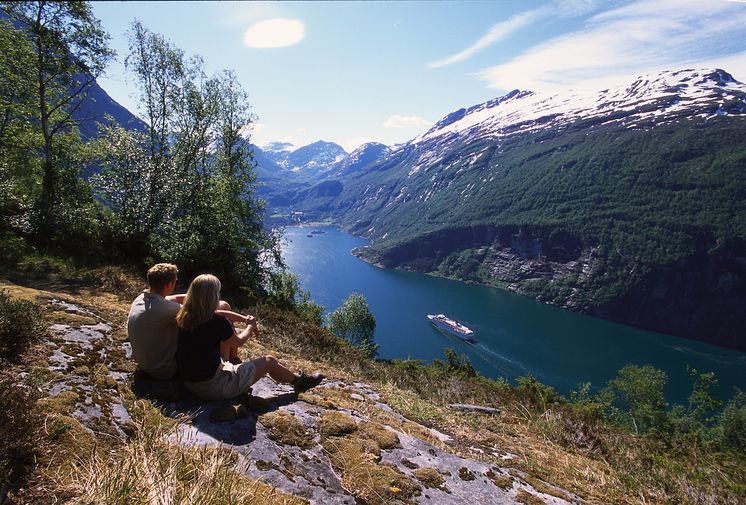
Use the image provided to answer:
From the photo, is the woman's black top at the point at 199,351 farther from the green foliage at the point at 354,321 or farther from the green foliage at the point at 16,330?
the green foliage at the point at 354,321

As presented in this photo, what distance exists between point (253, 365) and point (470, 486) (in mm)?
3581

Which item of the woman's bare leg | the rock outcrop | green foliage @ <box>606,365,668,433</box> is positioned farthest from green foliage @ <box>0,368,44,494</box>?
green foliage @ <box>606,365,668,433</box>

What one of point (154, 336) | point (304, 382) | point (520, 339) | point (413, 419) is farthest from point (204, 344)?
point (520, 339)

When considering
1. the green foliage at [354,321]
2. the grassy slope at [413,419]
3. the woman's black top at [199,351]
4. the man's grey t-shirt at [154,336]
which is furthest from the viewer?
the green foliage at [354,321]

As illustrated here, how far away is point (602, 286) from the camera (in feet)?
611

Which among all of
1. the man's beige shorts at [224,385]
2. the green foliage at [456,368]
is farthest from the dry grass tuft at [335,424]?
the green foliage at [456,368]

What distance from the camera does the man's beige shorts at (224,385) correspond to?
Result: 5.30m

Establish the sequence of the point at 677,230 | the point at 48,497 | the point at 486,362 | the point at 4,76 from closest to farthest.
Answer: the point at 48,497 → the point at 4,76 → the point at 486,362 → the point at 677,230

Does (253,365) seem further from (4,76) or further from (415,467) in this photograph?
(4,76)

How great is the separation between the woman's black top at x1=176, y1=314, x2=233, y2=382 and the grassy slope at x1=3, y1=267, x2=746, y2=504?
2.30 ft

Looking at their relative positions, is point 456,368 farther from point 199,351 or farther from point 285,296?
point 199,351

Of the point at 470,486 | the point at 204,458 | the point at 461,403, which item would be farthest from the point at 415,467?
the point at 461,403

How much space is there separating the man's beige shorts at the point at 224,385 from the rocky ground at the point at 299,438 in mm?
145

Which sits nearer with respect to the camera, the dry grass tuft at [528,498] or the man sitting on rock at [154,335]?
the dry grass tuft at [528,498]
